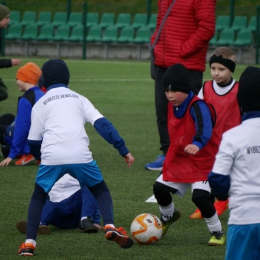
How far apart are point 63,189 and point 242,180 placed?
2538 mm

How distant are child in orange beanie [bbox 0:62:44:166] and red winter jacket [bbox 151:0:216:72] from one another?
1378mm

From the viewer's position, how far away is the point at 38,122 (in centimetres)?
551

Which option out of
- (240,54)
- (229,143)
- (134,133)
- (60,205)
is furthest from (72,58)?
(229,143)

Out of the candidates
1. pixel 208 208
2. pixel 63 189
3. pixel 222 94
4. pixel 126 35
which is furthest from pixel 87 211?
pixel 126 35

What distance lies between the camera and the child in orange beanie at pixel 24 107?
27.6 ft

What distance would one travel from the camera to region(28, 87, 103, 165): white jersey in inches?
211

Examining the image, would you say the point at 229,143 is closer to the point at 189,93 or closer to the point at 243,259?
the point at 243,259

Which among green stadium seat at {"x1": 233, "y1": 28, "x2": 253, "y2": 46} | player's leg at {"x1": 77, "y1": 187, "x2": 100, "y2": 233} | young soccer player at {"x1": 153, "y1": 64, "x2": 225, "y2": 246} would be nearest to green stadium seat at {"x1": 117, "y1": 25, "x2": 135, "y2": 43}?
green stadium seat at {"x1": 233, "y1": 28, "x2": 253, "y2": 46}

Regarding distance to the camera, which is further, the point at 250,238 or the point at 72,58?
the point at 72,58

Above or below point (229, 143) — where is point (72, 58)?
below

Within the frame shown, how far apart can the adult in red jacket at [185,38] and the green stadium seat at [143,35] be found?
22.5 meters

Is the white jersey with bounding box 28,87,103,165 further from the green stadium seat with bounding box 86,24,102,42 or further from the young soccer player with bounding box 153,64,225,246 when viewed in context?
the green stadium seat with bounding box 86,24,102,42

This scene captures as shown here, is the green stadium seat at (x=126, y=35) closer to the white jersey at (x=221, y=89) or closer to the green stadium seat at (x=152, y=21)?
the green stadium seat at (x=152, y=21)

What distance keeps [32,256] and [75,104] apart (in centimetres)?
108
